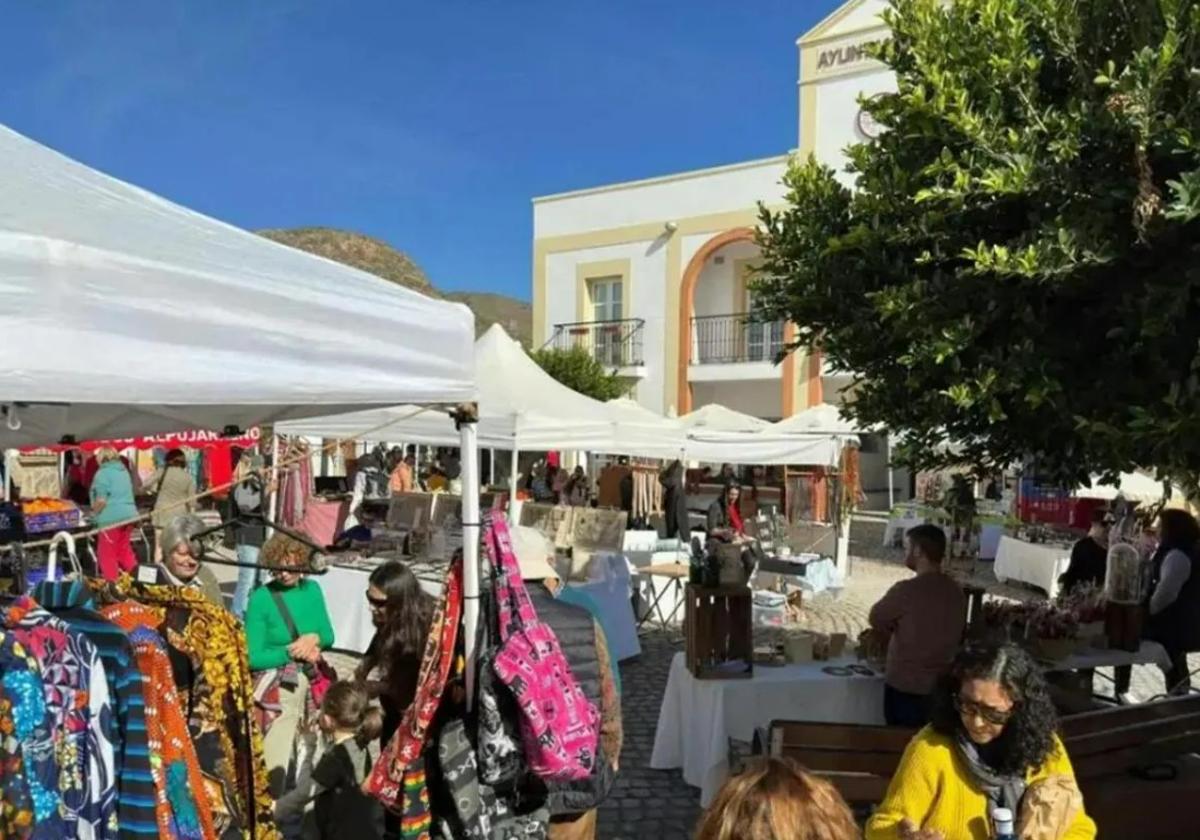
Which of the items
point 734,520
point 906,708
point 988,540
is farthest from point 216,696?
point 988,540

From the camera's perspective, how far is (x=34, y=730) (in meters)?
2.03

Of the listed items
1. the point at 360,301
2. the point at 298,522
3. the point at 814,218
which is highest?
the point at 814,218

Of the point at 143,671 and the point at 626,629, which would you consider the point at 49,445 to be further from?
the point at 626,629

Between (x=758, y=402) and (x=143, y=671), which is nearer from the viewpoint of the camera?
(x=143, y=671)

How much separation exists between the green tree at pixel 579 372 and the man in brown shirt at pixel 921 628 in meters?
17.8

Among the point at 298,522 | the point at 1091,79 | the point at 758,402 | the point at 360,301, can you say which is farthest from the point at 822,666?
the point at 758,402

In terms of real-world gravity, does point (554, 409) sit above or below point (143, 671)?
above

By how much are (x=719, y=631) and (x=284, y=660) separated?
7.53ft

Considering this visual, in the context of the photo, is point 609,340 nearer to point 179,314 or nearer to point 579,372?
point 579,372

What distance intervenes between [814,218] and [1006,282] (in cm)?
120

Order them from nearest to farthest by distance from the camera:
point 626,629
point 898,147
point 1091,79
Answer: point 1091,79, point 898,147, point 626,629

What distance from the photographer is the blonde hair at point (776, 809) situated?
1.73 m

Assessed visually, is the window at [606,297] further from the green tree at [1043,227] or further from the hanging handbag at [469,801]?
the hanging handbag at [469,801]

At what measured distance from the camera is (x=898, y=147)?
4.11m
